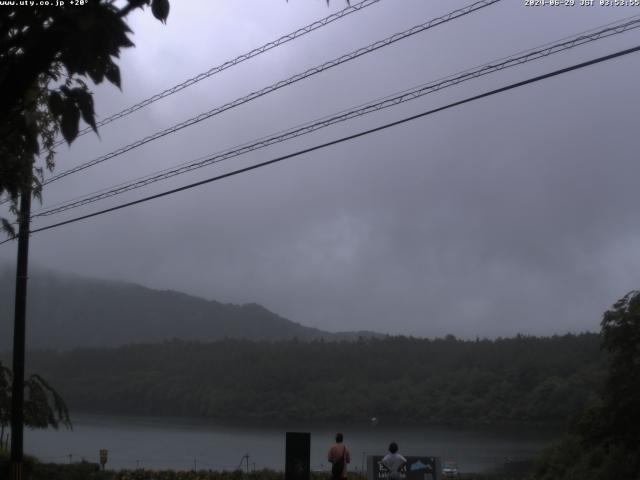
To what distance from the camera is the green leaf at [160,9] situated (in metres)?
4.46

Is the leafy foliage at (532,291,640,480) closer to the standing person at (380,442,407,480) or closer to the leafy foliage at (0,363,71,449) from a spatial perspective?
the standing person at (380,442,407,480)

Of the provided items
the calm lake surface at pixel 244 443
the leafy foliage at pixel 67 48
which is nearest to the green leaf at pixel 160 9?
the leafy foliage at pixel 67 48

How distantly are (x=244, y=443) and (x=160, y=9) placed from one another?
6534 cm

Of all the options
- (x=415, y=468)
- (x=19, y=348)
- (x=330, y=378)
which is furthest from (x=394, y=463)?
(x=330, y=378)

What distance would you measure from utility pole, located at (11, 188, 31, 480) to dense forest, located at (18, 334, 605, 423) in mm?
47587

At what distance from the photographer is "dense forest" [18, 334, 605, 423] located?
70875 mm

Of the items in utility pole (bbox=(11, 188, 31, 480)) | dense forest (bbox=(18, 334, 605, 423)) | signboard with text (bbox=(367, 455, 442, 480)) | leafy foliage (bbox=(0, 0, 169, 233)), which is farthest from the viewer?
dense forest (bbox=(18, 334, 605, 423))

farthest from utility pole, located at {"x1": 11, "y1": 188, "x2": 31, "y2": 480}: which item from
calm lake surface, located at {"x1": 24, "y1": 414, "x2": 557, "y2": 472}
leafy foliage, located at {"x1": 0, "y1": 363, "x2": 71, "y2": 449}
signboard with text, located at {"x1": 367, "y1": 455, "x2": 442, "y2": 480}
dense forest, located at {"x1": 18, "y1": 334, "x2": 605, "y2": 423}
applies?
dense forest, located at {"x1": 18, "y1": 334, "x2": 605, "y2": 423}

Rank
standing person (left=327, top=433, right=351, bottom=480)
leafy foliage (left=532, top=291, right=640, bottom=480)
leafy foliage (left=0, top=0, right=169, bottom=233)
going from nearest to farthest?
leafy foliage (left=0, top=0, right=169, bottom=233)
standing person (left=327, top=433, right=351, bottom=480)
leafy foliage (left=532, top=291, right=640, bottom=480)

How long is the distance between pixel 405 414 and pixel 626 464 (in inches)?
2473

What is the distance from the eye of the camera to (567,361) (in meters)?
65.6

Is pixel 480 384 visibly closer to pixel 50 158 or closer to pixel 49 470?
pixel 49 470

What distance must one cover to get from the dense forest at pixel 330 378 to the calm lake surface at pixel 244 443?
14.9 ft

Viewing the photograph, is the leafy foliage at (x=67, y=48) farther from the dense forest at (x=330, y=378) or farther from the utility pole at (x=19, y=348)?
the dense forest at (x=330, y=378)
